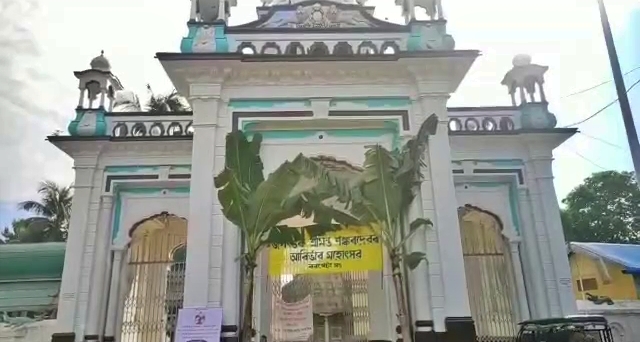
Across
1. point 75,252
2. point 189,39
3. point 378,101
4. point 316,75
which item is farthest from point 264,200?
point 75,252

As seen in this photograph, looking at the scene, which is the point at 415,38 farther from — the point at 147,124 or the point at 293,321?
the point at 147,124

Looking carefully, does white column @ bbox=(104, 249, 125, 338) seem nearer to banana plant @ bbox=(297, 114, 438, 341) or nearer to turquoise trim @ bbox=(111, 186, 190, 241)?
turquoise trim @ bbox=(111, 186, 190, 241)

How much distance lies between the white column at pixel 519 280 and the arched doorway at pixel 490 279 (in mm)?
97

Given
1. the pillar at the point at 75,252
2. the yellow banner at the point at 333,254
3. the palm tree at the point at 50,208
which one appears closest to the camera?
the yellow banner at the point at 333,254

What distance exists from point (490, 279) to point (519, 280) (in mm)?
541

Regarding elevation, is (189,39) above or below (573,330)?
above

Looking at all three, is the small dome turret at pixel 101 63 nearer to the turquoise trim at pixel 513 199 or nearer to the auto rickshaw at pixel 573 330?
the turquoise trim at pixel 513 199

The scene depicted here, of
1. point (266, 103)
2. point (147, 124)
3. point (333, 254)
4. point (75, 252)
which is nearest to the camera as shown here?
point (333, 254)

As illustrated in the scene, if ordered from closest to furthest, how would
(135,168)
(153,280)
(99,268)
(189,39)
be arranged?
(189,39), (99,268), (135,168), (153,280)

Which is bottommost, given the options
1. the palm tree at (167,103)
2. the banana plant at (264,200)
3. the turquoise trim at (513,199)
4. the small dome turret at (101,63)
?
the banana plant at (264,200)

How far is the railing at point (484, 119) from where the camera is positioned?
10359 millimetres

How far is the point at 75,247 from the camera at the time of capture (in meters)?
9.53

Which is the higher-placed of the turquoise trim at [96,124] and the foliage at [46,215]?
the foliage at [46,215]

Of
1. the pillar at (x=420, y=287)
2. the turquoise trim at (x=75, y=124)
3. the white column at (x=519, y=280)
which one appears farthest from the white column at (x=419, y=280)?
the turquoise trim at (x=75, y=124)
